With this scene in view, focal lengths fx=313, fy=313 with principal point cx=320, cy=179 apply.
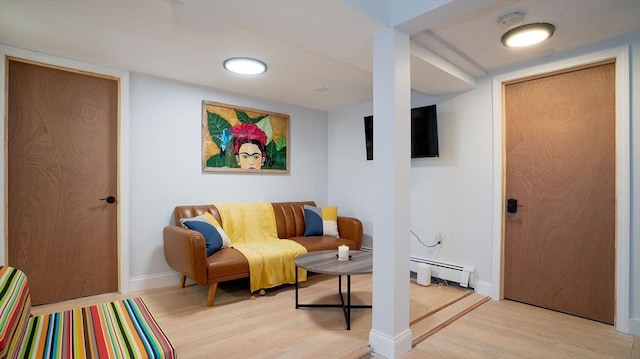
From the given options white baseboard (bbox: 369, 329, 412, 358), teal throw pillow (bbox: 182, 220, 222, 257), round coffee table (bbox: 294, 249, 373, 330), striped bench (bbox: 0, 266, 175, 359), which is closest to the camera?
striped bench (bbox: 0, 266, 175, 359)

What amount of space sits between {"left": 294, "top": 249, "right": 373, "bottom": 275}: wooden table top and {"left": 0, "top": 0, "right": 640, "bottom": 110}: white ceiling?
170 centimetres

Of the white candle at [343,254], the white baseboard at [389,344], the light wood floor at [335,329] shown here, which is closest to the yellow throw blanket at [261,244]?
the light wood floor at [335,329]

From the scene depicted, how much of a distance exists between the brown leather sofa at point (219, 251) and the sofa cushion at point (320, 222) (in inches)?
3.9

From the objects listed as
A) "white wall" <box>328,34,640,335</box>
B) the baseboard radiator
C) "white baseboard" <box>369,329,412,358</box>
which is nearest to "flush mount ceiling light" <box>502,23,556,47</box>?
"white wall" <box>328,34,640,335</box>

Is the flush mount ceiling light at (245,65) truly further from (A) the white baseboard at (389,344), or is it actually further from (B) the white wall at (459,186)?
(A) the white baseboard at (389,344)

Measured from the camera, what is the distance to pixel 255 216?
3883mm

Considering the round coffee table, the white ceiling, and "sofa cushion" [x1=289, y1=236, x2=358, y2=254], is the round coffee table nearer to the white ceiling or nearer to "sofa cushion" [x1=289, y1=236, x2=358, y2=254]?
"sofa cushion" [x1=289, y1=236, x2=358, y2=254]

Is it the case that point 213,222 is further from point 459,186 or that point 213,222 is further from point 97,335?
point 459,186

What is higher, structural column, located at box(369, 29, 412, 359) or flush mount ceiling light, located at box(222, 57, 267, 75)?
flush mount ceiling light, located at box(222, 57, 267, 75)

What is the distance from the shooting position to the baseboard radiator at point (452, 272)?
129 inches

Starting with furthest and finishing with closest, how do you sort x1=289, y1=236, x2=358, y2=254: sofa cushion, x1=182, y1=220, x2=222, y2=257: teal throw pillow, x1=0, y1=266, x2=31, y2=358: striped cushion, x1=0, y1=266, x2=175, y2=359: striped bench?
x1=289, y1=236, x2=358, y2=254: sofa cushion < x1=182, y1=220, x2=222, y2=257: teal throw pillow < x1=0, y1=266, x2=175, y2=359: striped bench < x1=0, y1=266, x2=31, y2=358: striped cushion

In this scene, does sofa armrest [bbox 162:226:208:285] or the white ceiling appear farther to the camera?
sofa armrest [bbox 162:226:208:285]

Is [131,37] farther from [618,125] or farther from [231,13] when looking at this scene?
[618,125]

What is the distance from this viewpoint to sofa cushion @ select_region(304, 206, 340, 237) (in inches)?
162
